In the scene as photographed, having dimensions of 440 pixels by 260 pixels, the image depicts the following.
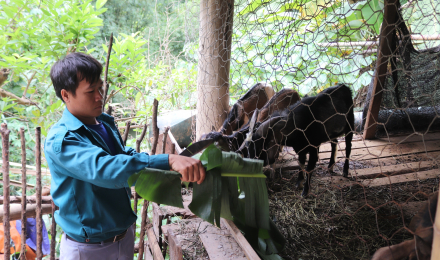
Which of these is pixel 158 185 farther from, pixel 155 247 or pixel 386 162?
pixel 386 162

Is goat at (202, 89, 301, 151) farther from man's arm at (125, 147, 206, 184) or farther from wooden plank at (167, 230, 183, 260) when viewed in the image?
man's arm at (125, 147, 206, 184)

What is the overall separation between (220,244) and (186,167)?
0.70 m

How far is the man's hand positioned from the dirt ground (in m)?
0.87

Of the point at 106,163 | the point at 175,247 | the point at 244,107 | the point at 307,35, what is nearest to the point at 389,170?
the point at 244,107

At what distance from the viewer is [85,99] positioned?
157 centimetres

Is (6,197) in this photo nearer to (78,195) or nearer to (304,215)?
(78,195)

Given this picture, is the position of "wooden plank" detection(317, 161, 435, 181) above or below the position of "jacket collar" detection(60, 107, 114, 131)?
below

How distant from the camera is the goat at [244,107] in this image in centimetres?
304

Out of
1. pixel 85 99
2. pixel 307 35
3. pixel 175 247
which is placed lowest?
pixel 175 247

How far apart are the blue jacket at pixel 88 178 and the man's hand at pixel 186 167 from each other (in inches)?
1.4

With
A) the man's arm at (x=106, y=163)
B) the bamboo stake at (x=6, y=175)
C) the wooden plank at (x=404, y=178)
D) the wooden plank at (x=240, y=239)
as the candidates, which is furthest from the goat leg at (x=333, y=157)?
the bamboo stake at (x=6, y=175)

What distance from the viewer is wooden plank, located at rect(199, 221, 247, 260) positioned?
66.4 inches

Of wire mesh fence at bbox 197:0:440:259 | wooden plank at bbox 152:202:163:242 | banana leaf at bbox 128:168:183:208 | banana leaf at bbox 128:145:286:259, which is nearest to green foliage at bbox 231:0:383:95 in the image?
wire mesh fence at bbox 197:0:440:259

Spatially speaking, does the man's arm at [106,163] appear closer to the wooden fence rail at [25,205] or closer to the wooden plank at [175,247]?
the wooden plank at [175,247]
